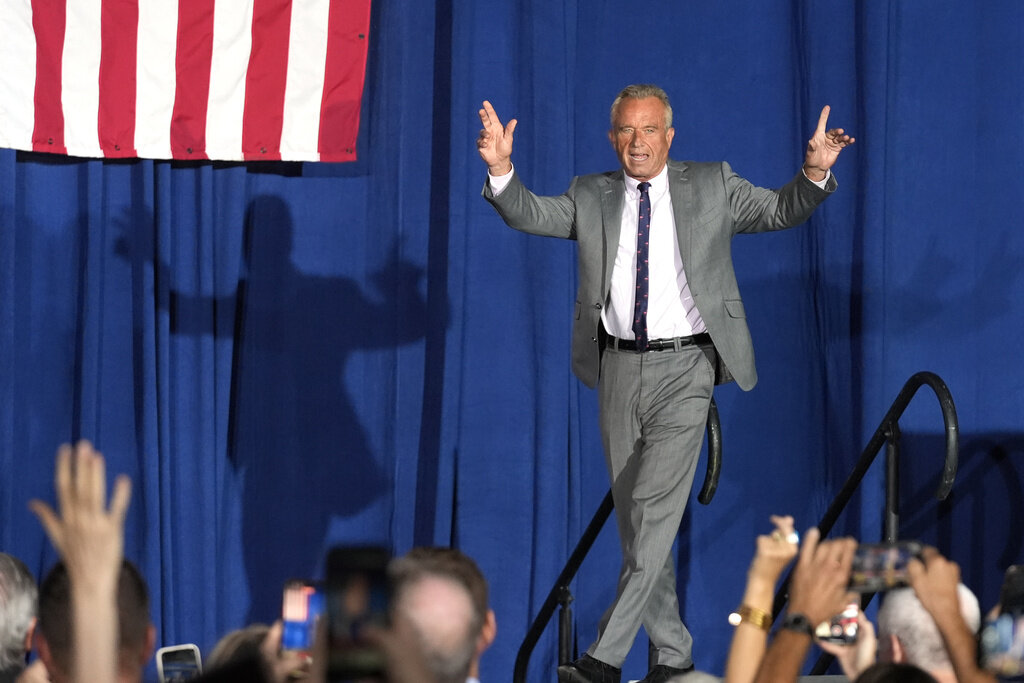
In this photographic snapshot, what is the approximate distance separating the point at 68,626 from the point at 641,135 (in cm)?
248

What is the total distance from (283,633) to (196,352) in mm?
3379

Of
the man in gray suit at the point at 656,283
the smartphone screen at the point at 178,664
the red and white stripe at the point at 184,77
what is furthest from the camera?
the red and white stripe at the point at 184,77

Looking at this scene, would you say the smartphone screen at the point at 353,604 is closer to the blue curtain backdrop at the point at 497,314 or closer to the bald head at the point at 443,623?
the bald head at the point at 443,623

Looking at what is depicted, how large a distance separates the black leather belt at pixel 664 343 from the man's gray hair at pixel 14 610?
6.55 ft

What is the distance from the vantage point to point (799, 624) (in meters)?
1.95

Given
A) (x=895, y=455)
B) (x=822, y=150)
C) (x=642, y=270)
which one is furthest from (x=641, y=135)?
(x=895, y=455)

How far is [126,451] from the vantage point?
505 centimetres

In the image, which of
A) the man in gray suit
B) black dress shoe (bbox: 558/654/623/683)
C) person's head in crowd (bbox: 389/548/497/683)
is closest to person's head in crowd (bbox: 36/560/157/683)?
person's head in crowd (bbox: 389/548/497/683)

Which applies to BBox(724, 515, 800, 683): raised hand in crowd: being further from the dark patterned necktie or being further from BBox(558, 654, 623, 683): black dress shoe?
the dark patterned necktie

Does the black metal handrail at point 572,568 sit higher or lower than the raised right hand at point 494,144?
lower

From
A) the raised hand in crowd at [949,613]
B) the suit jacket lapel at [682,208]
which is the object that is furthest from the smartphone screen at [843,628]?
the suit jacket lapel at [682,208]

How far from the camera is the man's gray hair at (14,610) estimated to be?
219 cm

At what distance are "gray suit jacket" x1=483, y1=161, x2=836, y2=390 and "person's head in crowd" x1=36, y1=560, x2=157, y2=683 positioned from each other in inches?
82.4

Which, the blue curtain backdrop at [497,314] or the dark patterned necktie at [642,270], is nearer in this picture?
the dark patterned necktie at [642,270]
